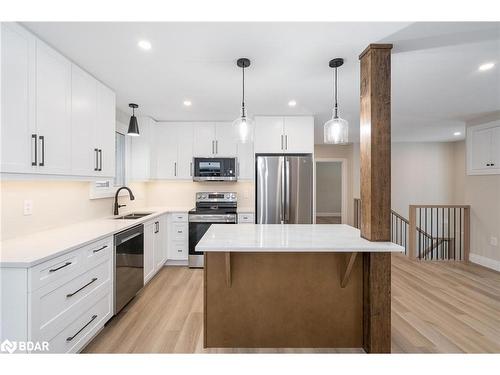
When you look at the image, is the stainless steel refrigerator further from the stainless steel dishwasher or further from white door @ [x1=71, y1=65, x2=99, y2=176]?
white door @ [x1=71, y1=65, x2=99, y2=176]

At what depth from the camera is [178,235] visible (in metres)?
4.03

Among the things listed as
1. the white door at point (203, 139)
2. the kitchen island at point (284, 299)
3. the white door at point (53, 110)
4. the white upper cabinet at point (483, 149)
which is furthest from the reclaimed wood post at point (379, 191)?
the white upper cabinet at point (483, 149)

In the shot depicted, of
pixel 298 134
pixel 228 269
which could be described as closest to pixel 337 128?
pixel 228 269

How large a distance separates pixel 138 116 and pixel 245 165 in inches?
75.2

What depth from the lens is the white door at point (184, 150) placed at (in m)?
4.26

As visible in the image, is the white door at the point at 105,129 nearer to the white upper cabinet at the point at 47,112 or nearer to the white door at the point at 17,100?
the white upper cabinet at the point at 47,112

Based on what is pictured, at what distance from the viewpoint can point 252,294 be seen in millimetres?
2051

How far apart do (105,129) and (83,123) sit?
354 mm

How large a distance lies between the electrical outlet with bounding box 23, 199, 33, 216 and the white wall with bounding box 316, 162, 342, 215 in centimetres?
857

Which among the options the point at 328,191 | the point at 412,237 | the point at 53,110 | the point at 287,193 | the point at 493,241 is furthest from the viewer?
the point at 328,191

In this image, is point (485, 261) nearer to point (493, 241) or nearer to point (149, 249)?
point (493, 241)

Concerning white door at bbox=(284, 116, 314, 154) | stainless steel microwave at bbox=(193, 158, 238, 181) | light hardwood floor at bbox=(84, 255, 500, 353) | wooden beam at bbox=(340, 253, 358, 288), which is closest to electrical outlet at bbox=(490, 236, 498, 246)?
light hardwood floor at bbox=(84, 255, 500, 353)

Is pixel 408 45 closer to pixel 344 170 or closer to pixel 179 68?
pixel 179 68

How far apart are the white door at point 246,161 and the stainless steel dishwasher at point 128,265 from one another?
1866 mm
